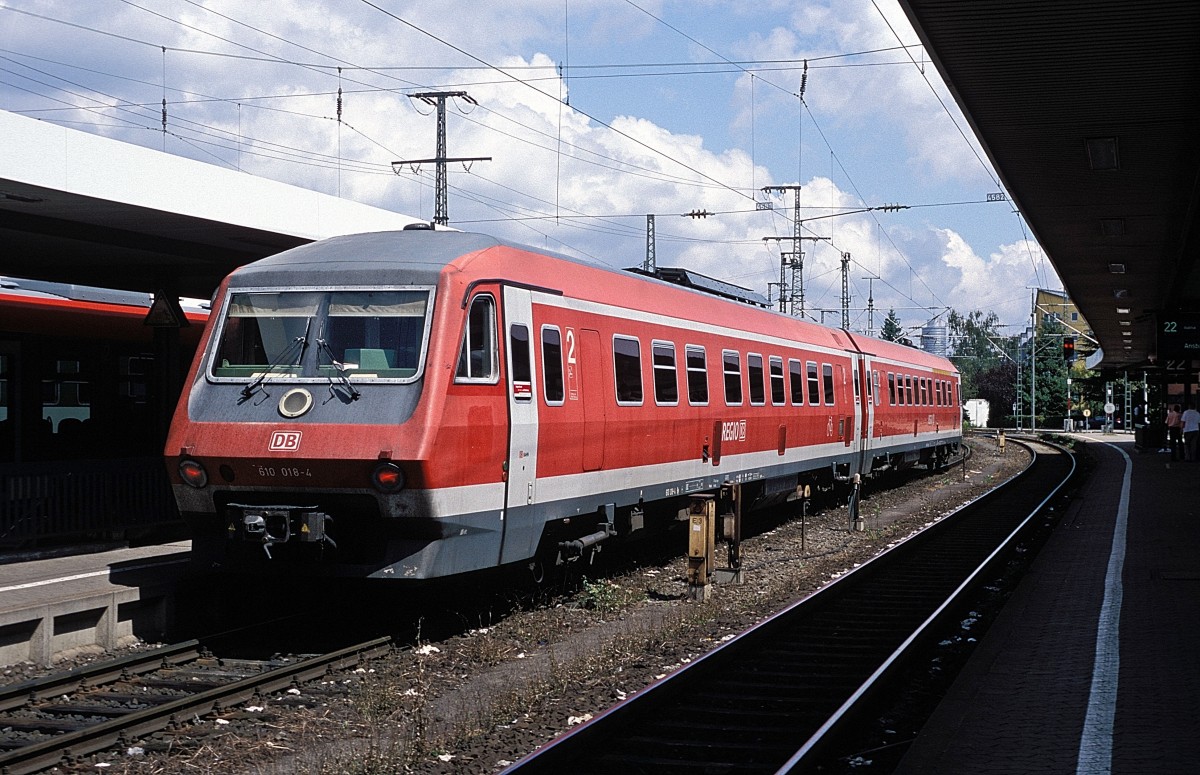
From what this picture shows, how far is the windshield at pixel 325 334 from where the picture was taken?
1016 cm

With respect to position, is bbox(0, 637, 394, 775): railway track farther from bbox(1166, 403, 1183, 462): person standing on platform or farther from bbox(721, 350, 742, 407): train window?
bbox(1166, 403, 1183, 462): person standing on platform

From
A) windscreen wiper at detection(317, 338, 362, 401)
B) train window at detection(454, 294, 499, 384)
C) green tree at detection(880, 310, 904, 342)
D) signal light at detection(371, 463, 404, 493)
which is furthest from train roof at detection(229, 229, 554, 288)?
green tree at detection(880, 310, 904, 342)

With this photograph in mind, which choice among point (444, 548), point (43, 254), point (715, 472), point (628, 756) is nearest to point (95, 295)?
point (43, 254)

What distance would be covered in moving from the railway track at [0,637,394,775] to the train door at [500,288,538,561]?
156cm

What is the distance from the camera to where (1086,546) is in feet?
58.2

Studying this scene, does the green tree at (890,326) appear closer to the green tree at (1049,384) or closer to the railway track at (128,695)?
the green tree at (1049,384)

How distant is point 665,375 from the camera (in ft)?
47.6

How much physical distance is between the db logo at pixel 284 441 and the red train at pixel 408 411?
0.01 metres

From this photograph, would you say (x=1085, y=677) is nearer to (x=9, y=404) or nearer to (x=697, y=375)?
(x=697, y=375)

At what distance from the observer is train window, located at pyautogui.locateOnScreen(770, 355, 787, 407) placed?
62.1ft

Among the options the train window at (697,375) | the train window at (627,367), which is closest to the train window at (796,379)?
the train window at (697,375)

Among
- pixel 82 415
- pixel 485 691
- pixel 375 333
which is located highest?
pixel 375 333

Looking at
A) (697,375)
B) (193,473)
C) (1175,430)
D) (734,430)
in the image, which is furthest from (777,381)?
(1175,430)

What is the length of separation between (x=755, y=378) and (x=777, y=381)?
1280 millimetres
